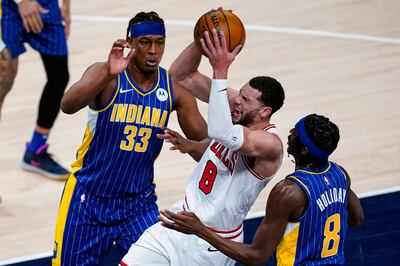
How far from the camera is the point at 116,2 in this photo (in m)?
14.1

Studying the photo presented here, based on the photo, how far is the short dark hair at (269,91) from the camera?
6375 mm

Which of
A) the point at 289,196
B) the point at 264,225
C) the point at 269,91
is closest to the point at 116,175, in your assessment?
the point at 269,91

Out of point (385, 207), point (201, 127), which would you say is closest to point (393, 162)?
point (385, 207)

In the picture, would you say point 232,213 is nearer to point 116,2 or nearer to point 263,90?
point 263,90

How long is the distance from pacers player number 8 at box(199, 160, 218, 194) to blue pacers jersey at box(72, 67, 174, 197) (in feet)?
1.45

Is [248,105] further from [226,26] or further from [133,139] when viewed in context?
[133,139]

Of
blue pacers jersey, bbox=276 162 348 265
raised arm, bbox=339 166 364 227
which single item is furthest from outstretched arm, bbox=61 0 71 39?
blue pacers jersey, bbox=276 162 348 265

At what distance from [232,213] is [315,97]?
4.73m

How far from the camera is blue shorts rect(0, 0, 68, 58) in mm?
9320

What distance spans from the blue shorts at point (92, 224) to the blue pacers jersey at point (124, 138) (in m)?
0.07

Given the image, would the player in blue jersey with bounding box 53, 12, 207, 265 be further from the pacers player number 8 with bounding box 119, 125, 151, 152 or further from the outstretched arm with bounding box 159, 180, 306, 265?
the outstretched arm with bounding box 159, 180, 306, 265

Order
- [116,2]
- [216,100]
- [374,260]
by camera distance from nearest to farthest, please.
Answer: [216,100]
[374,260]
[116,2]

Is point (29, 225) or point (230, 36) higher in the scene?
point (230, 36)

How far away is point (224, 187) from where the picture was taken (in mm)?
6500
